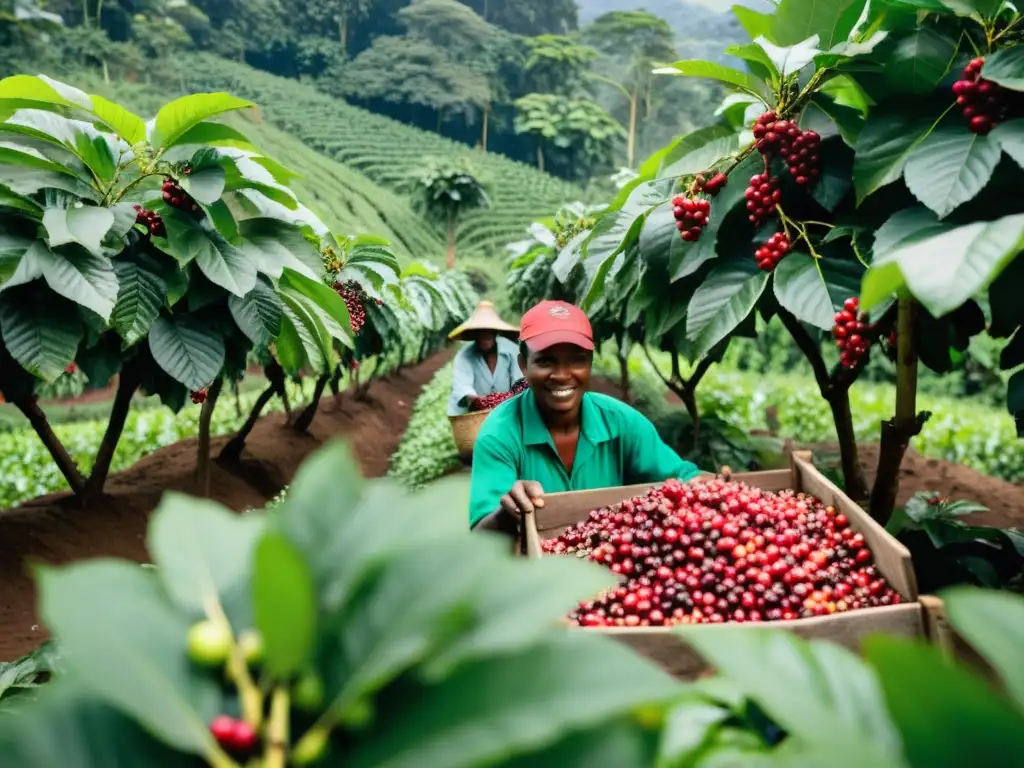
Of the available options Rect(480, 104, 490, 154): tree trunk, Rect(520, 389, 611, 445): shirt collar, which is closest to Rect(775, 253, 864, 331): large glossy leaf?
Rect(520, 389, 611, 445): shirt collar

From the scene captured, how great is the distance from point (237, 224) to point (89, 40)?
20855mm

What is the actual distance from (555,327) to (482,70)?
28306mm

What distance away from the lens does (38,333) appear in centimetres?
178

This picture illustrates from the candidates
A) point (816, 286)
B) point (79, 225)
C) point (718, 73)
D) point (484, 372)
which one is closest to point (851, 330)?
point (816, 286)

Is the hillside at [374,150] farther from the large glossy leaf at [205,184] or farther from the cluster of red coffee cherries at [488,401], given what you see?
the large glossy leaf at [205,184]

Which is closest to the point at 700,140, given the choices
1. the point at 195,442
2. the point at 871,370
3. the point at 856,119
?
the point at 856,119

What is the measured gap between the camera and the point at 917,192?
117 cm

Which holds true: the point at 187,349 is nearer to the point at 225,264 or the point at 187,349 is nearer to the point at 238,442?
the point at 225,264

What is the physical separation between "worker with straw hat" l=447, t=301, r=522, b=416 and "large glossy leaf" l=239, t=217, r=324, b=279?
7.82 ft

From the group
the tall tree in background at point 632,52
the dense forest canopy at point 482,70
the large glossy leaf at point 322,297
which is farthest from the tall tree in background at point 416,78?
the large glossy leaf at point 322,297

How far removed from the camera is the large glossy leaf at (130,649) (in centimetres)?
33

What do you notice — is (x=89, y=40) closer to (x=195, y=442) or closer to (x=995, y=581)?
(x=195, y=442)

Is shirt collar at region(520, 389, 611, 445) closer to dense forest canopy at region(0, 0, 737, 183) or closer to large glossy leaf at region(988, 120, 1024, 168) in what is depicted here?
large glossy leaf at region(988, 120, 1024, 168)

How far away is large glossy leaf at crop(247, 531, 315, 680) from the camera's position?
331 millimetres
